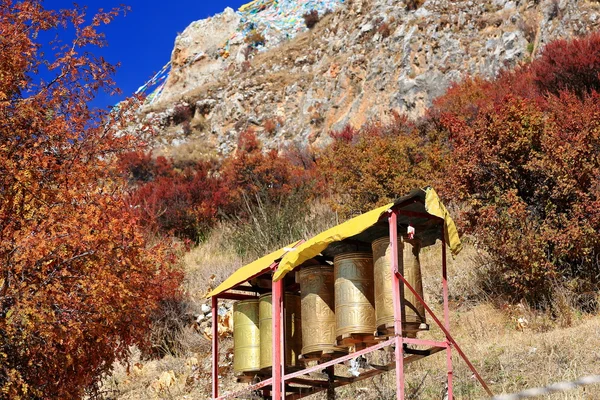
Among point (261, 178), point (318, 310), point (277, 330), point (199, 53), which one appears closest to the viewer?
point (318, 310)

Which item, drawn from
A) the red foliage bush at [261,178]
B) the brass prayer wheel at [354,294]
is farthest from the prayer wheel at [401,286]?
the red foliage bush at [261,178]

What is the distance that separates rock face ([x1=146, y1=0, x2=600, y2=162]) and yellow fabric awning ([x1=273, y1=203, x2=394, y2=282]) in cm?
1728

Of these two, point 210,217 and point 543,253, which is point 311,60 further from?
point 543,253

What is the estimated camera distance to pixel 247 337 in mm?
10266

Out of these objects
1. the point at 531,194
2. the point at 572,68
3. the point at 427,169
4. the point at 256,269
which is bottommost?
the point at 256,269

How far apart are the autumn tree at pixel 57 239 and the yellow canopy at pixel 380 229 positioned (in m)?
2.23

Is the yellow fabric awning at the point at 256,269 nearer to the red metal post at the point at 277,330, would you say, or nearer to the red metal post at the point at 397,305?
the red metal post at the point at 277,330

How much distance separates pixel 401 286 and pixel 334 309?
130 cm

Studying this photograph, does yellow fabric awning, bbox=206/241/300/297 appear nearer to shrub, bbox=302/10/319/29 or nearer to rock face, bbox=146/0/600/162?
rock face, bbox=146/0/600/162

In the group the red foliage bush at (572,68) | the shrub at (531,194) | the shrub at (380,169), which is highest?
the red foliage bush at (572,68)

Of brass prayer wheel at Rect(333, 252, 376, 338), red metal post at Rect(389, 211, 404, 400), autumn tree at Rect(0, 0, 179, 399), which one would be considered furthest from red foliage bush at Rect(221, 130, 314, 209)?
red metal post at Rect(389, 211, 404, 400)

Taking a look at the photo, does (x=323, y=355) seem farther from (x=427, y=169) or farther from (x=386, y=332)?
(x=427, y=169)

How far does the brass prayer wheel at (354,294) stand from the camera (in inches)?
331

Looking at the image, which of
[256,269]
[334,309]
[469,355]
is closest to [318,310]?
[334,309]
